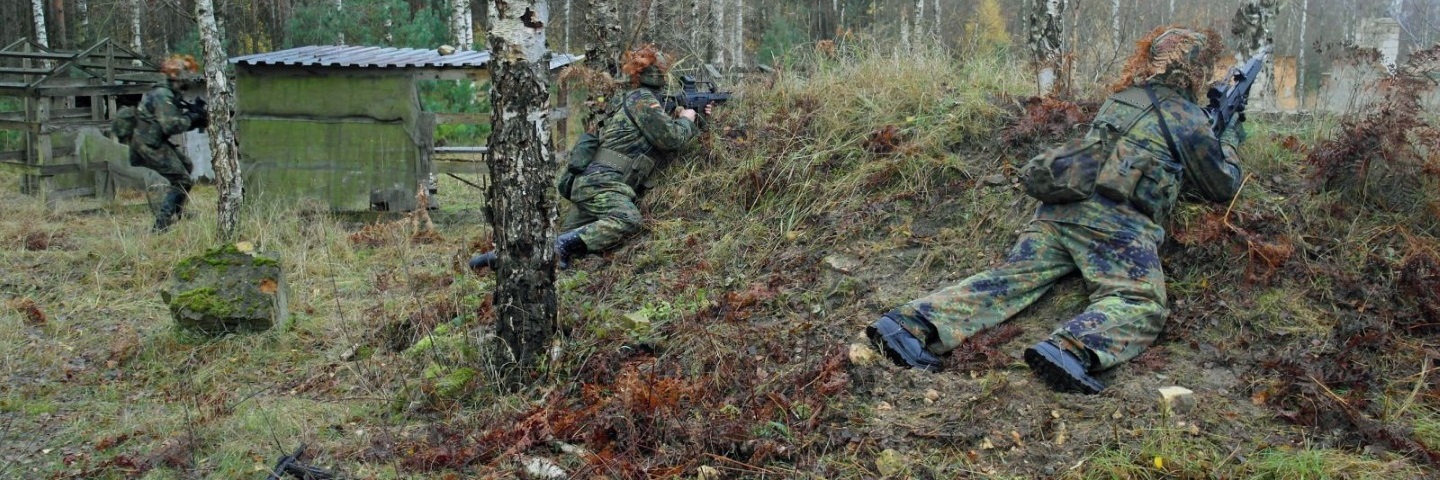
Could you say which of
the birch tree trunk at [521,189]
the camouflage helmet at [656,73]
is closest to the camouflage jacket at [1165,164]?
the birch tree trunk at [521,189]

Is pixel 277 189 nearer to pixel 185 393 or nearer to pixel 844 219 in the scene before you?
pixel 185 393

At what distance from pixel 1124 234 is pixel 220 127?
753 centimetres

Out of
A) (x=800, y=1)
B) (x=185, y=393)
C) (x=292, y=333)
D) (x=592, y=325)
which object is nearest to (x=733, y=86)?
(x=592, y=325)

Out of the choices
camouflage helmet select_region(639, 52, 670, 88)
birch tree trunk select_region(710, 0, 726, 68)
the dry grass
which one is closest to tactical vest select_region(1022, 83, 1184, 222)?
the dry grass

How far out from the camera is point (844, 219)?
6.65m

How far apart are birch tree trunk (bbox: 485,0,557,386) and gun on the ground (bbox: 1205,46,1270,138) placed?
3.43m

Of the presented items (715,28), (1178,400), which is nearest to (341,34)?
(715,28)

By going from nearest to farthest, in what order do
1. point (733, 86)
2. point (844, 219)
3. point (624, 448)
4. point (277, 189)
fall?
point (624, 448)
point (844, 219)
point (733, 86)
point (277, 189)

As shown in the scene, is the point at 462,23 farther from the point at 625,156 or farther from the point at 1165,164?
the point at 1165,164

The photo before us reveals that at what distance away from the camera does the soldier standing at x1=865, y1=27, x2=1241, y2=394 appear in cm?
486

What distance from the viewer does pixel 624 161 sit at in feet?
25.4

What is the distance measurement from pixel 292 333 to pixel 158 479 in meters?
2.19

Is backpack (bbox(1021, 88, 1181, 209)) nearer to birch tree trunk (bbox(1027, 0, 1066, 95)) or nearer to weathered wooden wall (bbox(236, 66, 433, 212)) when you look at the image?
birch tree trunk (bbox(1027, 0, 1066, 95))

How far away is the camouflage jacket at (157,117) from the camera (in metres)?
10.4
